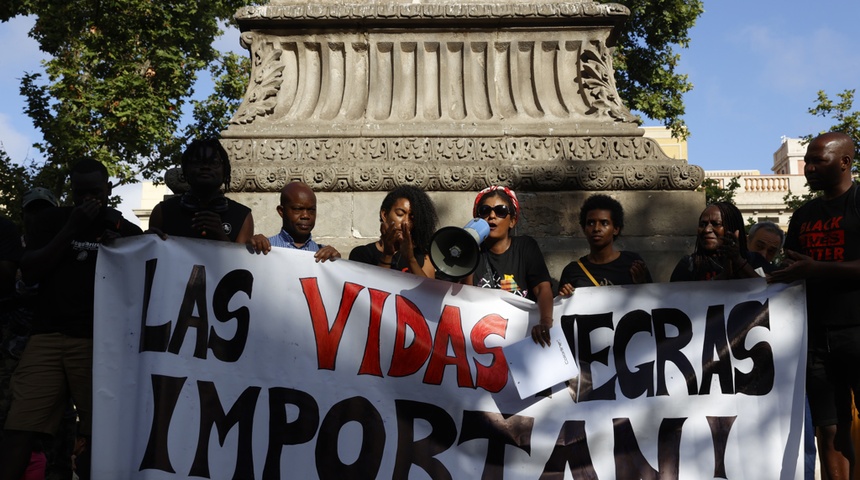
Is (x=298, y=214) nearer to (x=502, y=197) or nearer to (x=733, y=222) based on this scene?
(x=502, y=197)

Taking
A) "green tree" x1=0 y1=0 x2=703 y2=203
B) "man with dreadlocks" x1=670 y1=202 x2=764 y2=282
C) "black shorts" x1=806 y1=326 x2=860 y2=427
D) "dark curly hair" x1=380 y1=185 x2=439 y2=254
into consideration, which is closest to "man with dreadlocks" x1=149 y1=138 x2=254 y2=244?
"dark curly hair" x1=380 y1=185 x2=439 y2=254

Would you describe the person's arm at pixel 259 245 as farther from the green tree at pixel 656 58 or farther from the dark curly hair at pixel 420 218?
the green tree at pixel 656 58

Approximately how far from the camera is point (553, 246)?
7105mm

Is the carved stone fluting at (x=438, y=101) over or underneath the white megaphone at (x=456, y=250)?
over

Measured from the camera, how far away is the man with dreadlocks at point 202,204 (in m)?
5.51

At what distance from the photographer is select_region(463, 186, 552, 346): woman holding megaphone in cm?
557

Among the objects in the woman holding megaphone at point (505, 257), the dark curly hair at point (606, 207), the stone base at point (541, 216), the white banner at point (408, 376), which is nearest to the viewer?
the white banner at point (408, 376)

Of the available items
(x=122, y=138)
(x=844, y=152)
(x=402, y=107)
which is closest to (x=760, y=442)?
(x=844, y=152)

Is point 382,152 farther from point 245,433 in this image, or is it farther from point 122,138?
point 122,138

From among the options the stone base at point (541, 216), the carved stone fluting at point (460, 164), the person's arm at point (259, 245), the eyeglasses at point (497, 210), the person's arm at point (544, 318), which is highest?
the carved stone fluting at point (460, 164)

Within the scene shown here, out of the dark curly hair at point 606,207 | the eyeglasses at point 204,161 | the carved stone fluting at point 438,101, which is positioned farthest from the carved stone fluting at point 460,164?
the eyeglasses at point 204,161

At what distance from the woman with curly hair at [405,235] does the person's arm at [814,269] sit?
1.92m

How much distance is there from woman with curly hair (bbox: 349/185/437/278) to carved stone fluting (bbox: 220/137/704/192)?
4.47 ft

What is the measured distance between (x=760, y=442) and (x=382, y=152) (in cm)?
355
